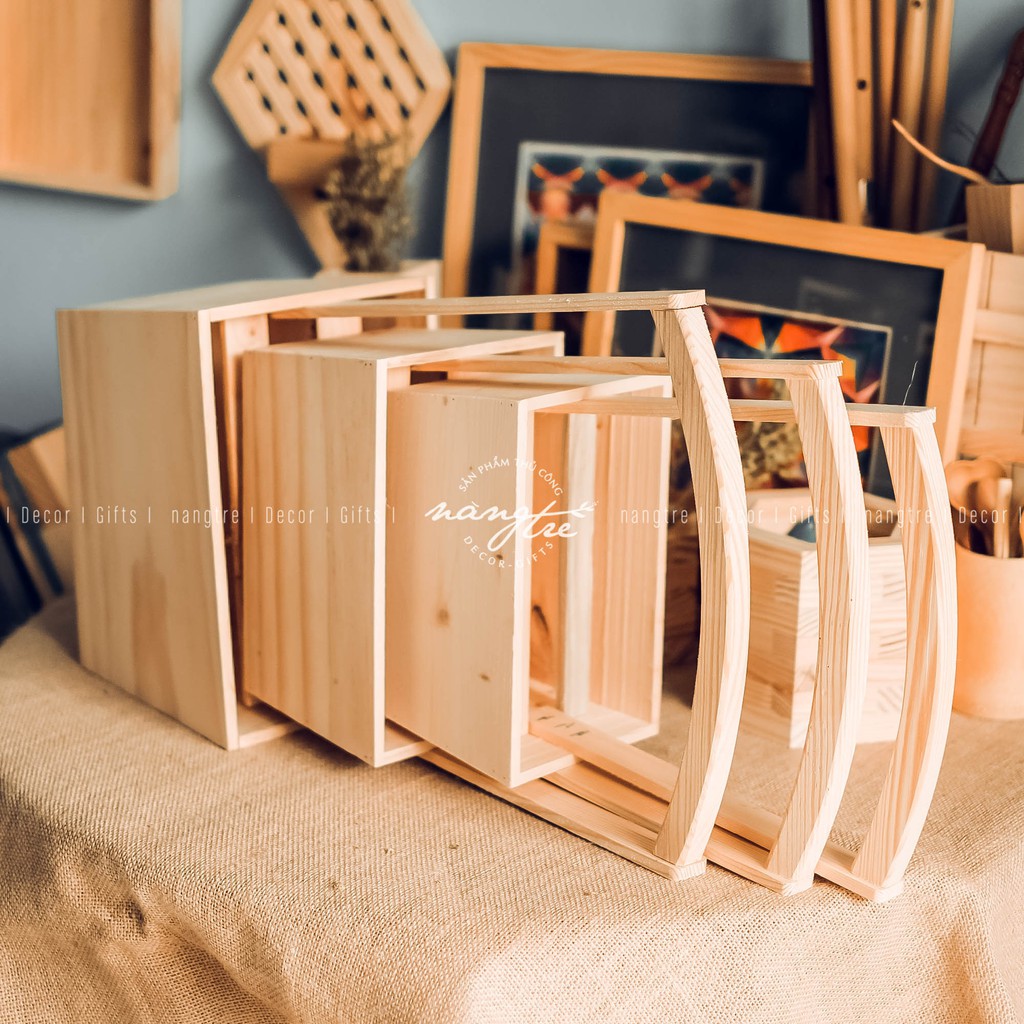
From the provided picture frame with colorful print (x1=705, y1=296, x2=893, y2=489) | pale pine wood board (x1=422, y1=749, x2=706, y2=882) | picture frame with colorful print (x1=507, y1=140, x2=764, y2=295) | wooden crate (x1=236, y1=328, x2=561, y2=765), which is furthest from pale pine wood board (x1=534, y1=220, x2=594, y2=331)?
pale pine wood board (x1=422, y1=749, x2=706, y2=882)

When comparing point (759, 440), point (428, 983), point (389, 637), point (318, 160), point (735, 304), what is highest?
Answer: point (318, 160)

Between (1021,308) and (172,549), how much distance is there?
677mm

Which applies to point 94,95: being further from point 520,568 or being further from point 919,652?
point 919,652

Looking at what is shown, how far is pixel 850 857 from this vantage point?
630mm

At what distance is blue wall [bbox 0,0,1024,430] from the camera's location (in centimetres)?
116

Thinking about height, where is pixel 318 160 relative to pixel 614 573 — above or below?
above

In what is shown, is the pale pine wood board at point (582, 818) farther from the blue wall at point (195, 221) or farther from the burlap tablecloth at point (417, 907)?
the blue wall at point (195, 221)

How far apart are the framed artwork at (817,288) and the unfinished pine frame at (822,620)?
316 millimetres

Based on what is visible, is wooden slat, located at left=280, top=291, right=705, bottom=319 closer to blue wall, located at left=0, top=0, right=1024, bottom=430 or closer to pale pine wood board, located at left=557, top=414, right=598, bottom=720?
pale pine wood board, located at left=557, top=414, right=598, bottom=720

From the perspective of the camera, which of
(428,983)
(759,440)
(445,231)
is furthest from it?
(445,231)

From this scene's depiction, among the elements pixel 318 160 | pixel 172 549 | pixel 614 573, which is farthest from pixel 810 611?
pixel 318 160

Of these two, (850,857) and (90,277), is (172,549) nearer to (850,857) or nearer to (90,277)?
(850,857)

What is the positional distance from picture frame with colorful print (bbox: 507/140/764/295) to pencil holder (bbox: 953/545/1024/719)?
0.46 m

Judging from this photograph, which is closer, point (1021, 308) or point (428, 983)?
point (428, 983)
